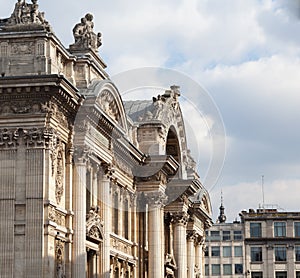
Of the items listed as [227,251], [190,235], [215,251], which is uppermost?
[215,251]

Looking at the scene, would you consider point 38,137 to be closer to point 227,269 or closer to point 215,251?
point 227,269

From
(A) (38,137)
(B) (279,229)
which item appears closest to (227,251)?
(B) (279,229)

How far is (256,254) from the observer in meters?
135

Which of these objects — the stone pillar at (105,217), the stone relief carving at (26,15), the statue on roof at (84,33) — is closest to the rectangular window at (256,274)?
the stone pillar at (105,217)

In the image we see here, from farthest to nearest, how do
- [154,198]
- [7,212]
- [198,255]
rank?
[198,255] → [154,198] → [7,212]

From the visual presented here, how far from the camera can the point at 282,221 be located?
435ft

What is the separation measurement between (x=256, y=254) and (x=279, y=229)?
17.7 ft

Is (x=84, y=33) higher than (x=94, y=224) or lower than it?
higher

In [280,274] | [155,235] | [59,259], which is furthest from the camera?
[280,274]

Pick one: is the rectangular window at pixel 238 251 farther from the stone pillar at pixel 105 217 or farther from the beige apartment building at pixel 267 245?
the stone pillar at pixel 105 217

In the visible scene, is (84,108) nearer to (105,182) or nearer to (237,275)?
(105,182)

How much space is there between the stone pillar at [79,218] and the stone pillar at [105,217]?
4325 millimetres

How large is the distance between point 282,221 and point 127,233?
7917 cm

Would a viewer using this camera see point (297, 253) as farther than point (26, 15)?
Yes
